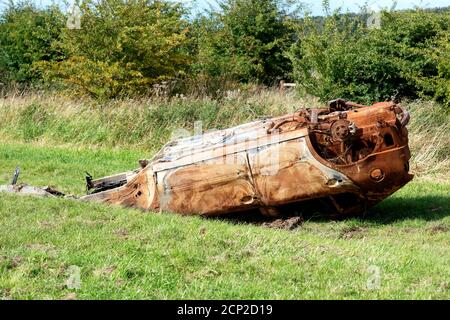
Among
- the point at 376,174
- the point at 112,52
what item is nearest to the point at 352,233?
the point at 376,174

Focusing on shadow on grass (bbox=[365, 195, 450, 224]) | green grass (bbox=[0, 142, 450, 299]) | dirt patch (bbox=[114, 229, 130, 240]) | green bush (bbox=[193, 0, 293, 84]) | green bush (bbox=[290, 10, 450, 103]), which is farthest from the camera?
green bush (bbox=[193, 0, 293, 84])

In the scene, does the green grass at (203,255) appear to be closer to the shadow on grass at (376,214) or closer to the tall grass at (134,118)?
the shadow on grass at (376,214)

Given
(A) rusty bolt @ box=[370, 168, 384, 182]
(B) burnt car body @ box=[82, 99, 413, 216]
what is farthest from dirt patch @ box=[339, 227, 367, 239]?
(A) rusty bolt @ box=[370, 168, 384, 182]

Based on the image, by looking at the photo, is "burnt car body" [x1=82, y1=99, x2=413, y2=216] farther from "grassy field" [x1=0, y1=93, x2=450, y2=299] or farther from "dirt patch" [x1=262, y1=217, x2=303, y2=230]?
"grassy field" [x1=0, y1=93, x2=450, y2=299]

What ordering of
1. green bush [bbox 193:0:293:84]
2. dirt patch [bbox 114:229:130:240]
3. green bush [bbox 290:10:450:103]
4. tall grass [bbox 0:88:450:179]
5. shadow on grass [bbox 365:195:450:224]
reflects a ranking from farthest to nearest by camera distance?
green bush [bbox 193:0:293:84], green bush [bbox 290:10:450:103], tall grass [bbox 0:88:450:179], shadow on grass [bbox 365:195:450:224], dirt patch [bbox 114:229:130:240]

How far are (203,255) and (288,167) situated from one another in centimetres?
231

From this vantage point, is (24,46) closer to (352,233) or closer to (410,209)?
(410,209)

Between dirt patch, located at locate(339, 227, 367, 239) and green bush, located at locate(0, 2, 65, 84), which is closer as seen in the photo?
dirt patch, located at locate(339, 227, 367, 239)

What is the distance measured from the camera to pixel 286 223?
8.30 m

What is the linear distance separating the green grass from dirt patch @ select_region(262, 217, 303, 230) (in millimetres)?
129

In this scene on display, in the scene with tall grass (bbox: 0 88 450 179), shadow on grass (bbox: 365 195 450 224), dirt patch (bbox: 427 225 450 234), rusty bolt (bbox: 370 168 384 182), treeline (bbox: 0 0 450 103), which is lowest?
dirt patch (bbox: 427 225 450 234)

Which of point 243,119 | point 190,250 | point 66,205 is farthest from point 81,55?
point 190,250

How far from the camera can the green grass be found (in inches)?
205

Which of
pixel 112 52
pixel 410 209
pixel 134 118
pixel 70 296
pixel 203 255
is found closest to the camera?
pixel 70 296
